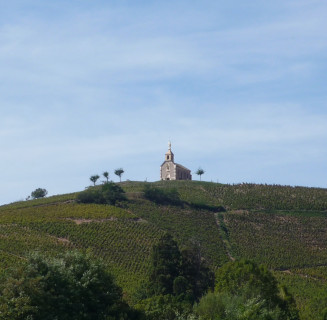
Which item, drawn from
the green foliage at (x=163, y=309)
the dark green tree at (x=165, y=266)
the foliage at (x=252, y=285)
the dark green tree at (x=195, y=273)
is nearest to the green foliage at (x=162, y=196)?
the dark green tree at (x=165, y=266)

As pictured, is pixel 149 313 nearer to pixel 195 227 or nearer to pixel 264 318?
pixel 264 318

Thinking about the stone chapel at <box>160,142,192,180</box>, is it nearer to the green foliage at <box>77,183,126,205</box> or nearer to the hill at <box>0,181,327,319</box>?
the hill at <box>0,181,327,319</box>

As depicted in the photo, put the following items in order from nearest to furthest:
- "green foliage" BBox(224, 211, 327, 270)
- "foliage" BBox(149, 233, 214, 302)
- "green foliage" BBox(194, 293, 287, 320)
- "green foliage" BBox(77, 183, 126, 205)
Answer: "green foliage" BBox(194, 293, 287, 320)
"foliage" BBox(149, 233, 214, 302)
"green foliage" BBox(224, 211, 327, 270)
"green foliage" BBox(77, 183, 126, 205)

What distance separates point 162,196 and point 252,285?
55.7 meters

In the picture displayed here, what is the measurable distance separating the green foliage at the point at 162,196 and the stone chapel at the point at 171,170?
3030 centimetres

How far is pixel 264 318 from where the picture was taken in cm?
3747

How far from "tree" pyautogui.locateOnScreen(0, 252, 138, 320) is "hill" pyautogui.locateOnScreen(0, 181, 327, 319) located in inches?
785

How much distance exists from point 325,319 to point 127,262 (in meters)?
31.8

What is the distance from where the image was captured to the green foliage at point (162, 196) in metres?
105

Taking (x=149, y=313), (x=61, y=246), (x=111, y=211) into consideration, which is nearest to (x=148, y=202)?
(x=111, y=211)

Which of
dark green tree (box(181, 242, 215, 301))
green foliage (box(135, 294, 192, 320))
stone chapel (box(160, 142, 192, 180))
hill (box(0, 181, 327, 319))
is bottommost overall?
green foliage (box(135, 294, 192, 320))

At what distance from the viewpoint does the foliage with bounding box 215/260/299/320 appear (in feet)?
157

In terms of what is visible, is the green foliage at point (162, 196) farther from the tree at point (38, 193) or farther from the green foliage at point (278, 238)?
the tree at point (38, 193)

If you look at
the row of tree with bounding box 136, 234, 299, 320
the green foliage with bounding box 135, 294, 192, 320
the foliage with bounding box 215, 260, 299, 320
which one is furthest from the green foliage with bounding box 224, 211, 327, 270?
the green foliage with bounding box 135, 294, 192, 320
